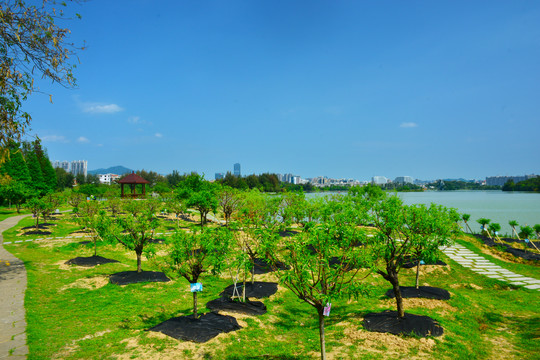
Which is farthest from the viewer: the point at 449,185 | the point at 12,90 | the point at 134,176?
the point at 449,185

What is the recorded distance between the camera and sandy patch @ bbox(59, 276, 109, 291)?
1281 centimetres

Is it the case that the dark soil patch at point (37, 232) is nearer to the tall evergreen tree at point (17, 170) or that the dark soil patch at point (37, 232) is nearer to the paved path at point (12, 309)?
the paved path at point (12, 309)

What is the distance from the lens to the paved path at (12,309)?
24.3 feet

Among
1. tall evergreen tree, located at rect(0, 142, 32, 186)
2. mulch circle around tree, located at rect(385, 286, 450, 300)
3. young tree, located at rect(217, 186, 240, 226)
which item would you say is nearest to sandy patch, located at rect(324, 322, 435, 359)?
mulch circle around tree, located at rect(385, 286, 450, 300)

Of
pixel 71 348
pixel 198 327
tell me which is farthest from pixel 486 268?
pixel 71 348

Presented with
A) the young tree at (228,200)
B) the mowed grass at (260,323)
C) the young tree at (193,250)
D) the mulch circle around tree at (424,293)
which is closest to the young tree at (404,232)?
the mowed grass at (260,323)

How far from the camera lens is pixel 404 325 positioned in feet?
29.8

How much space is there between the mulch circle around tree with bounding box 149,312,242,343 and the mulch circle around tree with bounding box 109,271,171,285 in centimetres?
585

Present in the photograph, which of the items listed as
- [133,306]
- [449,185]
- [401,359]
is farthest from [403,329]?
[449,185]

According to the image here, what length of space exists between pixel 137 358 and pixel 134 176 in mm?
51062

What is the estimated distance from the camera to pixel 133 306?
1091 cm

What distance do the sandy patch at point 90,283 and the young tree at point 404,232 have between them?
12.6 m

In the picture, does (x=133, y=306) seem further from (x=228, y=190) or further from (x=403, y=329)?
(x=228, y=190)

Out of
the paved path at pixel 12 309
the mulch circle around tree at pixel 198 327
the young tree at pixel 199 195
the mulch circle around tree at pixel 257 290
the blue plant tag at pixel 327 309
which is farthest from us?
the young tree at pixel 199 195
